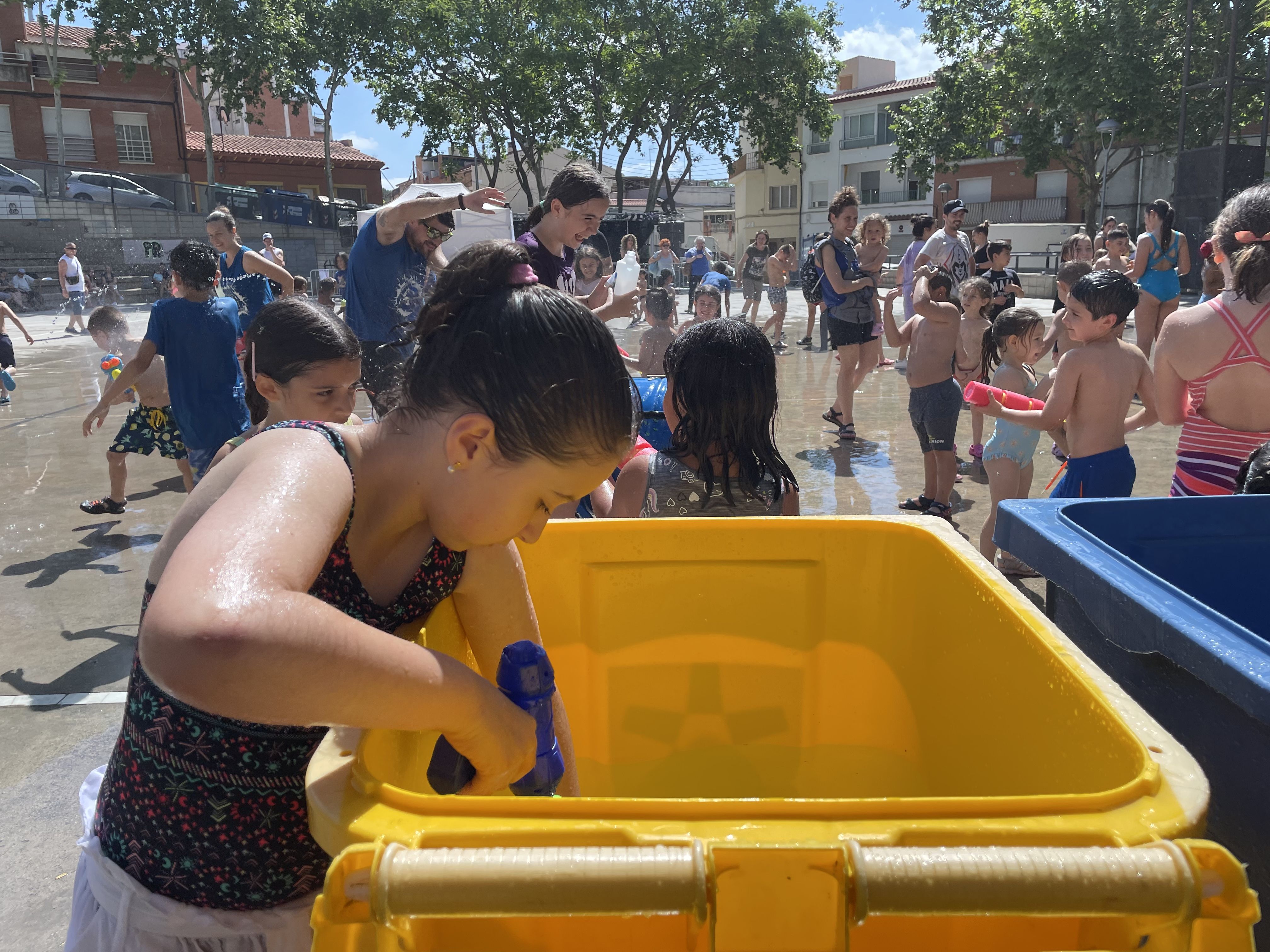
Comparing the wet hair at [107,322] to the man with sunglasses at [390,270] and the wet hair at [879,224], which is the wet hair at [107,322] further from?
the wet hair at [879,224]

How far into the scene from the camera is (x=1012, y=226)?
3112 centimetres

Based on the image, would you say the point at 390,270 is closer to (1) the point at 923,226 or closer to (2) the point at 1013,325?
(2) the point at 1013,325

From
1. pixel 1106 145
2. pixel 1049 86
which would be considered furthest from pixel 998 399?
pixel 1106 145

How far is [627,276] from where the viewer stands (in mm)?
5434

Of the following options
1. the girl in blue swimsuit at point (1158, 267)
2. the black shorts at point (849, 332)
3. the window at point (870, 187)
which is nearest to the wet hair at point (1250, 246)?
the black shorts at point (849, 332)

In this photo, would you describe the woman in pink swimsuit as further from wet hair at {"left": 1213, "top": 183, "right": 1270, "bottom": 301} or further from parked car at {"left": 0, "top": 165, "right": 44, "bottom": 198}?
parked car at {"left": 0, "top": 165, "right": 44, "bottom": 198}

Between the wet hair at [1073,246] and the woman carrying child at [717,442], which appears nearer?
the woman carrying child at [717,442]

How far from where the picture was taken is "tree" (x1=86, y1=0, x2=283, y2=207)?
27.9m

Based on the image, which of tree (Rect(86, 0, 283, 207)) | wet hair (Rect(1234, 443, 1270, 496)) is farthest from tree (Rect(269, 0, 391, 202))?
wet hair (Rect(1234, 443, 1270, 496))

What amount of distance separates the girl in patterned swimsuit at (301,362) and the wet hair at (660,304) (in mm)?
4052

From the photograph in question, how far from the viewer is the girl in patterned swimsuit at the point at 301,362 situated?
8.38 ft

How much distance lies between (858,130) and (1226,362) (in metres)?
45.1

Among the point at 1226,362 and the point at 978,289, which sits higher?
the point at 978,289

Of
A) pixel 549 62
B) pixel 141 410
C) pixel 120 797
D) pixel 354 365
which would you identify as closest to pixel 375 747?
pixel 120 797
